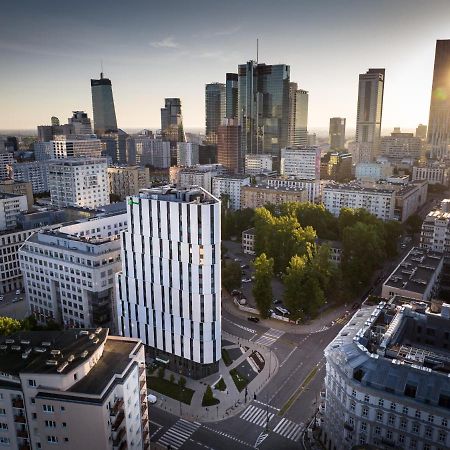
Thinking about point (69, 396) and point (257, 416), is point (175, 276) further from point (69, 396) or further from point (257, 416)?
point (69, 396)

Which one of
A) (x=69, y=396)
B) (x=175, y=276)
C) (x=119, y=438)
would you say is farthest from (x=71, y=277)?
(x=69, y=396)

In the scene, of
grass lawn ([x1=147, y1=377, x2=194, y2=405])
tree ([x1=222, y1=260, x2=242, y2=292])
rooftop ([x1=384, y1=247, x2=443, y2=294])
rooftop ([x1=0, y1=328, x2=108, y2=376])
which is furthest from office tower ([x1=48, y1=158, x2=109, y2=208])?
rooftop ([x1=384, y1=247, x2=443, y2=294])

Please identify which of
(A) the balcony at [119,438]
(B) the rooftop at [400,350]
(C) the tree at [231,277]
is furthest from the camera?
(C) the tree at [231,277]

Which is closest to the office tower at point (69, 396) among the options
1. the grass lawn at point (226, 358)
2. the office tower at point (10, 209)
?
the grass lawn at point (226, 358)

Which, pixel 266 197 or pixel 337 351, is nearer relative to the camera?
pixel 337 351

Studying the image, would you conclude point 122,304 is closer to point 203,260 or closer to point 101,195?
point 203,260

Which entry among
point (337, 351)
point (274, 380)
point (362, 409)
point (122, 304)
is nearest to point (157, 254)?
point (122, 304)

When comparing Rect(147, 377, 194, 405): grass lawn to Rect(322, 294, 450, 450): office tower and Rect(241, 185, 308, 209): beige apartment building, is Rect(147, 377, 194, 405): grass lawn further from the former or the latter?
Rect(241, 185, 308, 209): beige apartment building

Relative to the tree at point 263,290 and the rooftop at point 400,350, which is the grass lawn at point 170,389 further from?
the tree at point 263,290
